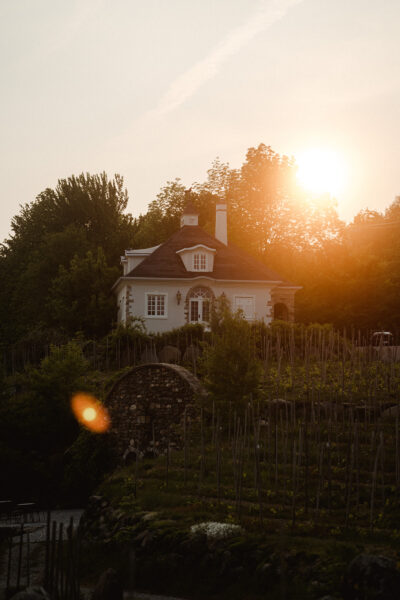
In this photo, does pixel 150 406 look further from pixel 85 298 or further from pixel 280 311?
pixel 280 311

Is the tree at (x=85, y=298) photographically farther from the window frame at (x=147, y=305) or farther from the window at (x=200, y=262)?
the window at (x=200, y=262)

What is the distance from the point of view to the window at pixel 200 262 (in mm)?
40125

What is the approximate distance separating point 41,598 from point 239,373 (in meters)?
10.6

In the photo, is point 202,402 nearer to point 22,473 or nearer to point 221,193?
point 22,473

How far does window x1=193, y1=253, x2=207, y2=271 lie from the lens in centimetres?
4012

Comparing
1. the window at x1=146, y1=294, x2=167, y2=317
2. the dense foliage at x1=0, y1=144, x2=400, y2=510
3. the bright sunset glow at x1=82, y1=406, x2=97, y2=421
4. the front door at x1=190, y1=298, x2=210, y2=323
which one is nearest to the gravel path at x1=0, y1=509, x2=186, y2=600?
the dense foliage at x1=0, y1=144, x2=400, y2=510

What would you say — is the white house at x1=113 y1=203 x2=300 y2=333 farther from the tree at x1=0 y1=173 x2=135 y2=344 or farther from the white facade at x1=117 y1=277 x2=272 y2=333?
the tree at x1=0 y1=173 x2=135 y2=344

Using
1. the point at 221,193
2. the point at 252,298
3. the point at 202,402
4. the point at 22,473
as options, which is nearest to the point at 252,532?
the point at 202,402

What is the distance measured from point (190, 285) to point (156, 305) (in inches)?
83.6

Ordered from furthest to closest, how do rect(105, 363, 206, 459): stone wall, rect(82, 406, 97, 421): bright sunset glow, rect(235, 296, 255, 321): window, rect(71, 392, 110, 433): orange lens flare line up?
rect(235, 296, 255, 321): window → rect(82, 406, 97, 421): bright sunset glow → rect(71, 392, 110, 433): orange lens flare → rect(105, 363, 206, 459): stone wall

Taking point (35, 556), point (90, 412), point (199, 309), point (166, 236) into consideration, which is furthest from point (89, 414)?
point (166, 236)

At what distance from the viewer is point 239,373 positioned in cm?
2006

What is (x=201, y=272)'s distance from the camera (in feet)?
131

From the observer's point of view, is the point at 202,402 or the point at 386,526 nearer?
the point at 386,526
